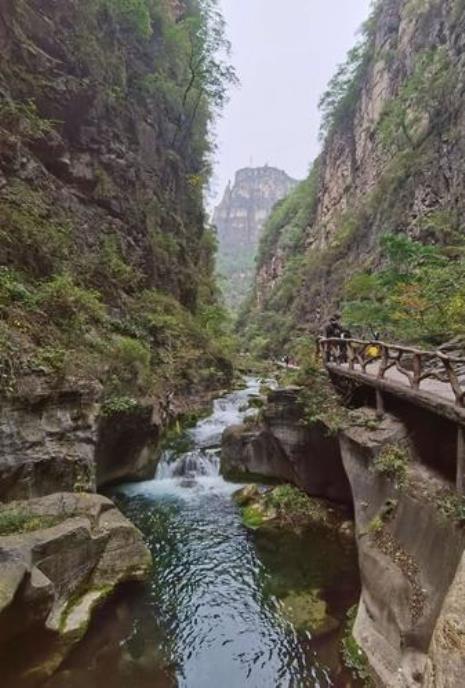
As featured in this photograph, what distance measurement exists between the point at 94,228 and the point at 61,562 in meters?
14.2

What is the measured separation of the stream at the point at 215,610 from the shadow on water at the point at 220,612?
2 cm

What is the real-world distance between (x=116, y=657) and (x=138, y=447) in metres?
7.08

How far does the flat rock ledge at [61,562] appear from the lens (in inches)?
213

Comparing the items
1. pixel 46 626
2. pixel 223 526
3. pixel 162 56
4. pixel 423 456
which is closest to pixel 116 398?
pixel 223 526

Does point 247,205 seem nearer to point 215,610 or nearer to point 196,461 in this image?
point 196,461

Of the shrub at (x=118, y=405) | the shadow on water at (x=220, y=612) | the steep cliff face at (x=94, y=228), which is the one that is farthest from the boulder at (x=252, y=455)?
the shrub at (x=118, y=405)

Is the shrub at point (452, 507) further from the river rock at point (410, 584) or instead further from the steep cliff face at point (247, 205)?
the steep cliff face at point (247, 205)

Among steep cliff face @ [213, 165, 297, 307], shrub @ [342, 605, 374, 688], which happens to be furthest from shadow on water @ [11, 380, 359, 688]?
steep cliff face @ [213, 165, 297, 307]

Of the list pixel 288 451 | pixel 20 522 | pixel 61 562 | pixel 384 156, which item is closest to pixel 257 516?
pixel 288 451

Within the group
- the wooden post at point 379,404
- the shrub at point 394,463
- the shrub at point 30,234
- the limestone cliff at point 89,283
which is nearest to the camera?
the limestone cliff at point 89,283

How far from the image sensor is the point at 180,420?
1756cm

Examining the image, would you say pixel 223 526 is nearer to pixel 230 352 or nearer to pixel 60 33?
pixel 230 352

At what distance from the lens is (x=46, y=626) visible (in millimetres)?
5773

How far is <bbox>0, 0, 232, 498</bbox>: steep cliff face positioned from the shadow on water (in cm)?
261
